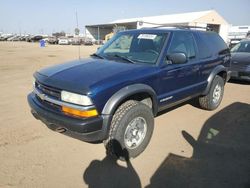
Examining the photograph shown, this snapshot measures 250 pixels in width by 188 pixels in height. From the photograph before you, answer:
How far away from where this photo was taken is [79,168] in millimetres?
3199

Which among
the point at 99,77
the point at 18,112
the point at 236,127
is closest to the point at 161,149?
the point at 99,77

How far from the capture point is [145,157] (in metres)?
3.51

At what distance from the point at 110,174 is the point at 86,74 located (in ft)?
4.55

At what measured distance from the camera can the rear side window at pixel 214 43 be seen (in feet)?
16.9

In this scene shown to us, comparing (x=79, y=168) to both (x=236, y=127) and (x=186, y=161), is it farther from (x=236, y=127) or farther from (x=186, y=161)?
(x=236, y=127)

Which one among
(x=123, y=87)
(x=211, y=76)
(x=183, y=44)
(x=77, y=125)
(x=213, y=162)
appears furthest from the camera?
(x=211, y=76)

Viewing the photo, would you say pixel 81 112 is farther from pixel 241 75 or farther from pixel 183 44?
pixel 241 75

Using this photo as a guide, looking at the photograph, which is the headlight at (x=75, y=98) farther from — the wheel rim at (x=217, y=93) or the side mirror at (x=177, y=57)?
the wheel rim at (x=217, y=93)

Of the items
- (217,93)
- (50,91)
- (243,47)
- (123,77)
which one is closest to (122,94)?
(123,77)

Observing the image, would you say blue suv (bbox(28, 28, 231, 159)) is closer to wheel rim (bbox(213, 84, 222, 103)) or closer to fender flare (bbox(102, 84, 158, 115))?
fender flare (bbox(102, 84, 158, 115))

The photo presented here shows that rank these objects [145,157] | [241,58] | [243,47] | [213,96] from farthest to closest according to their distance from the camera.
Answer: [243,47]
[241,58]
[213,96]
[145,157]

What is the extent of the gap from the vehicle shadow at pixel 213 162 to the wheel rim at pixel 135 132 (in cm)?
49

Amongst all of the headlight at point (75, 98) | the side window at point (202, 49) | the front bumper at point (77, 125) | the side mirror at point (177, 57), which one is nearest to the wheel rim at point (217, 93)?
the side window at point (202, 49)

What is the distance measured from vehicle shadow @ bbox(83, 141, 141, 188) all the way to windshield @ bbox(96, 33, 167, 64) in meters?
1.58
